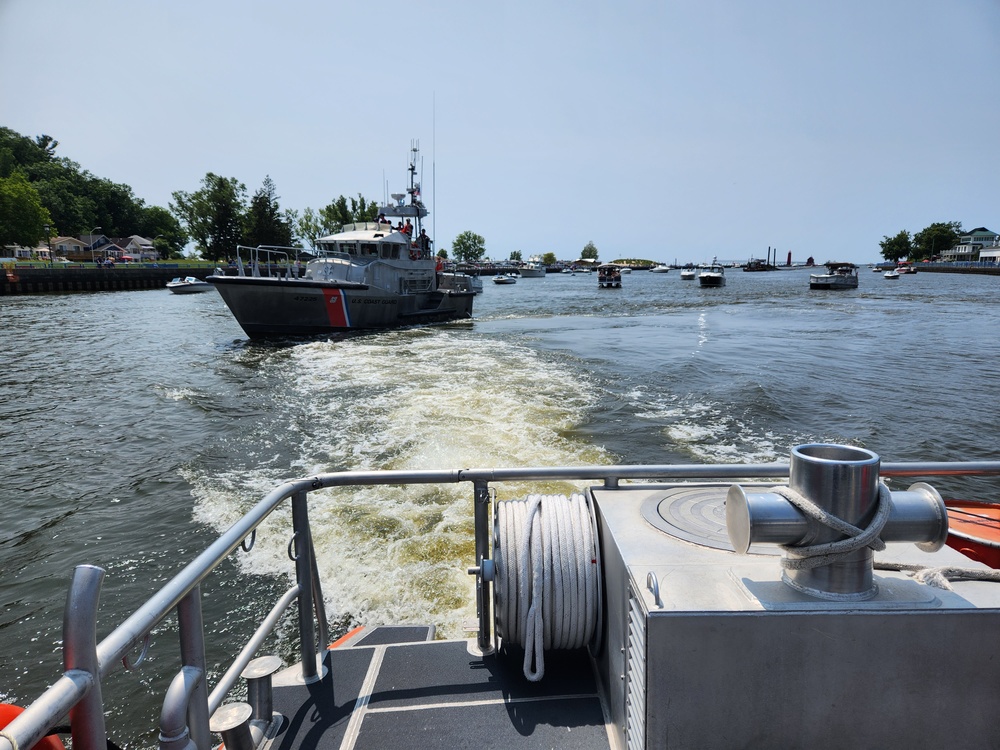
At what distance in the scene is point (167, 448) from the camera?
9.45 meters

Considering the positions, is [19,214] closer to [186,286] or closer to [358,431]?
[186,286]

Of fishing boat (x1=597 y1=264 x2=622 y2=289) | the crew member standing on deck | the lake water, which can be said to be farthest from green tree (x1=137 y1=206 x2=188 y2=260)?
the lake water

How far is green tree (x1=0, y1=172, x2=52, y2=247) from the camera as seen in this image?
66688mm

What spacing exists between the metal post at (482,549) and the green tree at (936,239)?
179340mm

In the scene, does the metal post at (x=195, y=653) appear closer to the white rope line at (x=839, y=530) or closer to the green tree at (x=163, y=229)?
the white rope line at (x=839, y=530)

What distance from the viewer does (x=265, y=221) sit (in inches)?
3391

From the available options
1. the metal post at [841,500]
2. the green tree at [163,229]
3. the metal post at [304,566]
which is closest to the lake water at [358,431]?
the metal post at [304,566]

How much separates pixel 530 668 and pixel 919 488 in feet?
5.44

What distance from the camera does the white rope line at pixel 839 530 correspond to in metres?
1.49

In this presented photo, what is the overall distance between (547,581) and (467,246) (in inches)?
7538

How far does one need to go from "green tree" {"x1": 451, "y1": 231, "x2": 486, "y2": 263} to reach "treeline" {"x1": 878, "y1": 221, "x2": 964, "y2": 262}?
11801 cm

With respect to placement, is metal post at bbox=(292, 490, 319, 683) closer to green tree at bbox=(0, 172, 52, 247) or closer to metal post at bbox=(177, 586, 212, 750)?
metal post at bbox=(177, 586, 212, 750)

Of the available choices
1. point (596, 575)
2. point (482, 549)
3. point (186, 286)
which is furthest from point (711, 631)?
point (186, 286)

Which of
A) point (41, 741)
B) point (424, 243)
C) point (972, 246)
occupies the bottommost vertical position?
point (41, 741)
